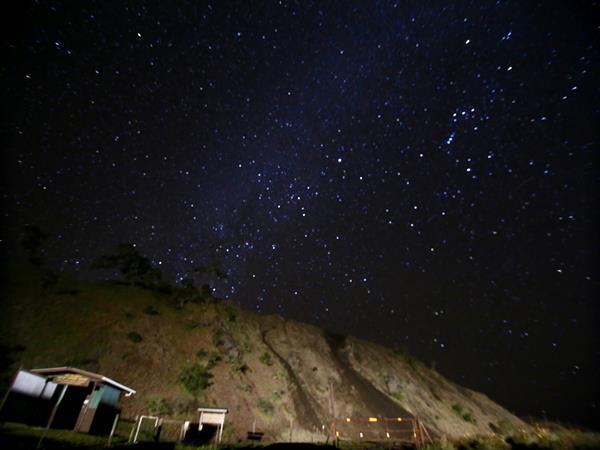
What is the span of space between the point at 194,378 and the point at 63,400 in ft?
44.8

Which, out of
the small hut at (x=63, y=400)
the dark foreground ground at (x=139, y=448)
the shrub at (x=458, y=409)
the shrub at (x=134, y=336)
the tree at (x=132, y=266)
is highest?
the tree at (x=132, y=266)

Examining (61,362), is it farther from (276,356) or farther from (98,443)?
(276,356)

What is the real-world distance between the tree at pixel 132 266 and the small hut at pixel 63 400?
1150 inches

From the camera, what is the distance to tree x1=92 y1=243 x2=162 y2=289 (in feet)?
157

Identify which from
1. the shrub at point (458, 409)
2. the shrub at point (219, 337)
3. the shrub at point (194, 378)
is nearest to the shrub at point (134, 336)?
the shrub at point (194, 378)

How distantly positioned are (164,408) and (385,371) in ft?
119

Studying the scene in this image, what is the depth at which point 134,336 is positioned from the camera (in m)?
34.1

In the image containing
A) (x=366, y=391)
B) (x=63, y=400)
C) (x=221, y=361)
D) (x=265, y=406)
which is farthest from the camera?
(x=366, y=391)

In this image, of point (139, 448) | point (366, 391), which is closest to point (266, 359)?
point (366, 391)

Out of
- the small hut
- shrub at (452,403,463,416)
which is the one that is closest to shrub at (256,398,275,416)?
the small hut

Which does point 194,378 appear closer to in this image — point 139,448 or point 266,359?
point 266,359

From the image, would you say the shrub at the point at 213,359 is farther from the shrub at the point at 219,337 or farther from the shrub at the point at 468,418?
the shrub at the point at 468,418

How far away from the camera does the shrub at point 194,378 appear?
99.7 ft

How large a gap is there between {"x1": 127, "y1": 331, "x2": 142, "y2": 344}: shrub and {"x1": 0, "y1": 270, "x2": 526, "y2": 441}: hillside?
145mm
